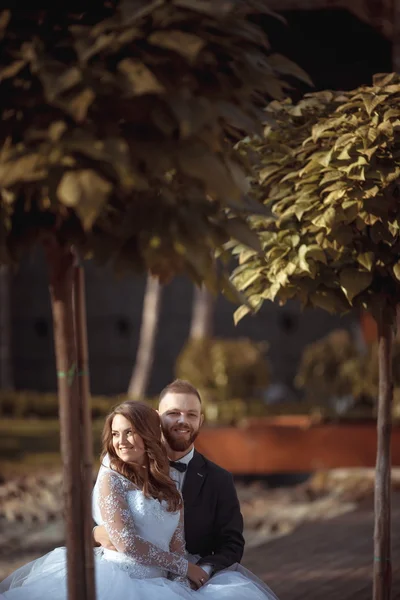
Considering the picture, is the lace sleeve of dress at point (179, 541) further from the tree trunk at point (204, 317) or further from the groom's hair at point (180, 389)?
the tree trunk at point (204, 317)

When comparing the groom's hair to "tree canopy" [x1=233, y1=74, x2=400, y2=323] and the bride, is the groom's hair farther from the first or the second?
"tree canopy" [x1=233, y1=74, x2=400, y2=323]

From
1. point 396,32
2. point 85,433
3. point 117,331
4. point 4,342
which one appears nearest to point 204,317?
point 4,342

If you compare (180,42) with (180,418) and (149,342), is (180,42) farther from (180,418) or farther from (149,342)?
(149,342)

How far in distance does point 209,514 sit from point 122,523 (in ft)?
1.90

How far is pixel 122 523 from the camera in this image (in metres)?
3.77

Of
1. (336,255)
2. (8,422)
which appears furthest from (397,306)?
(8,422)

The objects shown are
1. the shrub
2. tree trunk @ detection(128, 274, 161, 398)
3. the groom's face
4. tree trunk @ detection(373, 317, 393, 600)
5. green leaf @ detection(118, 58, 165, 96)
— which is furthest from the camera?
tree trunk @ detection(128, 274, 161, 398)

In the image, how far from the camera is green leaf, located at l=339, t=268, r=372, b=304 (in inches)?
175

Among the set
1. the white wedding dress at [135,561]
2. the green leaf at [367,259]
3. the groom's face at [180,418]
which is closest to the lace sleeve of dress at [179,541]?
the white wedding dress at [135,561]

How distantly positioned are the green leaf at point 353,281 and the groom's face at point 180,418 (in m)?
0.86

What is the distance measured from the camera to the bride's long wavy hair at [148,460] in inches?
149

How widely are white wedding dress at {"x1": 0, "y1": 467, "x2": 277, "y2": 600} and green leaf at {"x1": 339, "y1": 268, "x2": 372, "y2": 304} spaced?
49.8 inches

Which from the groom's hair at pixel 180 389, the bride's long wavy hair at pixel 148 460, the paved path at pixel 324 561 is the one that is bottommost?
the paved path at pixel 324 561

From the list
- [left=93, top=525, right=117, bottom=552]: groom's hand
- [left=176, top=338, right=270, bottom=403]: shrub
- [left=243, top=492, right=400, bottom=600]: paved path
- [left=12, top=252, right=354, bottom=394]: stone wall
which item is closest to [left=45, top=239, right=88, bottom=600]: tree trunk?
[left=93, top=525, right=117, bottom=552]: groom's hand
